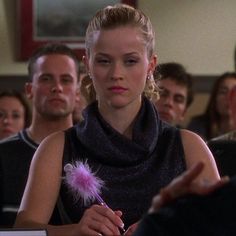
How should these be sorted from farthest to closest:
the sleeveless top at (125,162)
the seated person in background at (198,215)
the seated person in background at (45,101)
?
the seated person in background at (45,101), the sleeveless top at (125,162), the seated person in background at (198,215)

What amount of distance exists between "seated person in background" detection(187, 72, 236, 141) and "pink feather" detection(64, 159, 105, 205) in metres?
1.63

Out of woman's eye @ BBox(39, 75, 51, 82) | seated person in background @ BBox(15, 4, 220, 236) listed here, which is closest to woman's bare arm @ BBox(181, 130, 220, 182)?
seated person in background @ BBox(15, 4, 220, 236)

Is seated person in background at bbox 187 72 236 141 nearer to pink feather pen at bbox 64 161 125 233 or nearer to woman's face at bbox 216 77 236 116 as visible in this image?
woman's face at bbox 216 77 236 116

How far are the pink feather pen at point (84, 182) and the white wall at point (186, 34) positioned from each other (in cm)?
212

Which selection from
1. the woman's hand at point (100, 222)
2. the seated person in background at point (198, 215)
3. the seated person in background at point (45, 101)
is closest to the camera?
the seated person in background at point (198, 215)

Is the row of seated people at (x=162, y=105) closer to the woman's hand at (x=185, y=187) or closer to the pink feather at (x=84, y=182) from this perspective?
the pink feather at (x=84, y=182)

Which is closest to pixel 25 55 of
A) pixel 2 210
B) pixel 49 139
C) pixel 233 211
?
pixel 2 210

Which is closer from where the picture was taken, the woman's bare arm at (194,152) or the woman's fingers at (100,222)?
the woman's fingers at (100,222)

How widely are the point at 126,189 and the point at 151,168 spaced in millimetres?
55

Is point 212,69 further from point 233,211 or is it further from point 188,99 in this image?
point 233,211

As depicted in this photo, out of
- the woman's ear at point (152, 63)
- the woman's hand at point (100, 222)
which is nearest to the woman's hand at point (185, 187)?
the woman's hand at point (100, 222)

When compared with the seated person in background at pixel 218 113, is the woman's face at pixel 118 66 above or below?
above

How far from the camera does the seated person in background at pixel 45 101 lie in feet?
5.99

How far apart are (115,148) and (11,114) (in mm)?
1642
